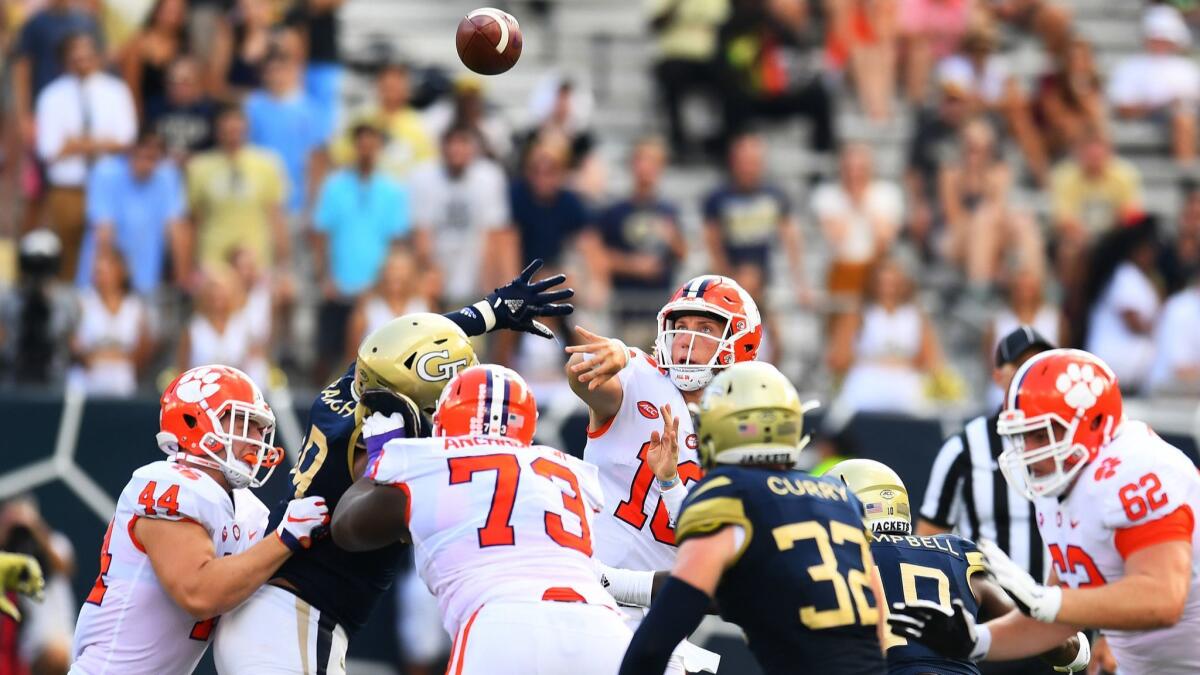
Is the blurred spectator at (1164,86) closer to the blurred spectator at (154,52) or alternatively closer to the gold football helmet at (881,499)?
the blurred spectator at (154,52)

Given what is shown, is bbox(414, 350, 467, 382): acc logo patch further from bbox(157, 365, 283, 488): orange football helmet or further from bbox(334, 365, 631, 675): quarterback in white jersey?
bbox(157, 365, 283, 488): orange football helmet

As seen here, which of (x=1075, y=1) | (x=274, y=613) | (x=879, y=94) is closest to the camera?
(x=274, y=613)

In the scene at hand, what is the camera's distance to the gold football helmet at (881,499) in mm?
7535

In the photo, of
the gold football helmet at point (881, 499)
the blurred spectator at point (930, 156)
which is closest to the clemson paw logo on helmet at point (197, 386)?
the gold football helmet at point (881, 499)

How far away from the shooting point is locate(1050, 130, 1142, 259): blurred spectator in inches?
597

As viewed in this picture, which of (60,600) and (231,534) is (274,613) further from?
(60,600)

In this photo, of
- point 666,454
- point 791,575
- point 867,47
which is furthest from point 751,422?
point 867,47

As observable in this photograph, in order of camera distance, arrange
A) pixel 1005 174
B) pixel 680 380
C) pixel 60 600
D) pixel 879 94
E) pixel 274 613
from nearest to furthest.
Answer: pixel 274 613, pixel 680 380, pixel 60 600, pixel 1005 174, pixel 879 94

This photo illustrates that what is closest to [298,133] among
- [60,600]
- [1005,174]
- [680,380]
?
[60,600]

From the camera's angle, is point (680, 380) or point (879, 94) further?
point (879, 94)

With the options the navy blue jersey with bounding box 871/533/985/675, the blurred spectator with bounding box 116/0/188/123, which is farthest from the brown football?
the blurred spectator with bounding box 116/0/188/123

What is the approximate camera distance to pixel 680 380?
25.6ft

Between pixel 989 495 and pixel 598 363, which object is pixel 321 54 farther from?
pixel 598 363

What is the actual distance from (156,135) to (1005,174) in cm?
679
